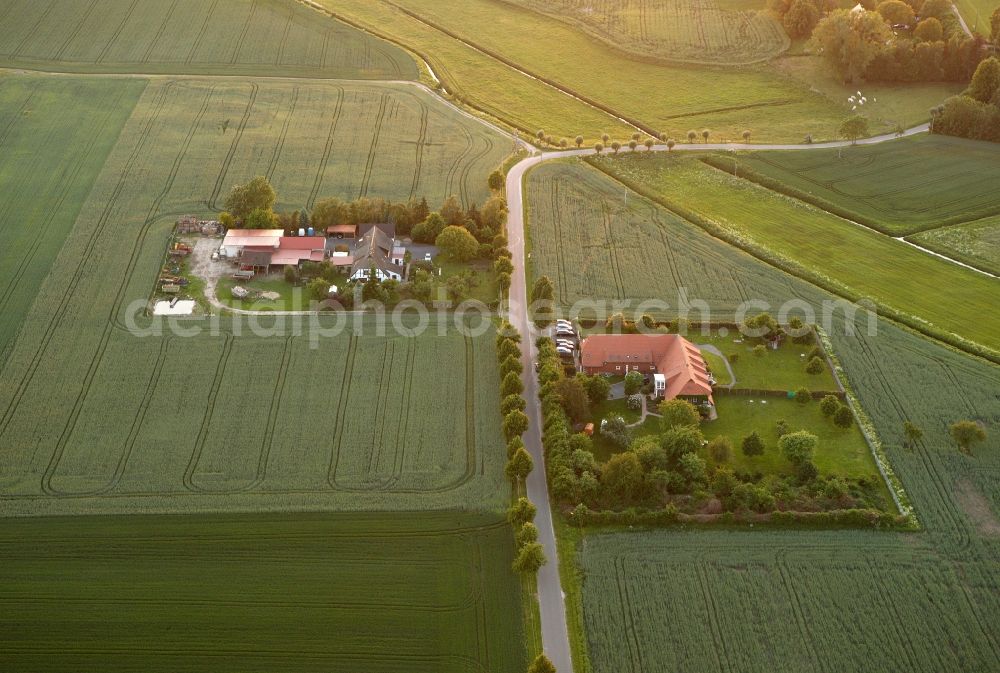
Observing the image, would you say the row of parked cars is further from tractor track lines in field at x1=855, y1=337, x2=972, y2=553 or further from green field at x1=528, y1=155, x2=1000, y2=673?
tractor track lines in field at x1=855, y1=337, x2=972, y2=553

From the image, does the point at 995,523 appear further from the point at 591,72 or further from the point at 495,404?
the point at 591,72

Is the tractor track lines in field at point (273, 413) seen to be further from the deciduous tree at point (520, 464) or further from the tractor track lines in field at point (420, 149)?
the tractor track lines in field at point (420, 149)

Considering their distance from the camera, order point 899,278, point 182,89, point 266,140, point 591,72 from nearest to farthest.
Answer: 1. point 899,278
2. point 266,140
3. point 182,89
4. point 591,72

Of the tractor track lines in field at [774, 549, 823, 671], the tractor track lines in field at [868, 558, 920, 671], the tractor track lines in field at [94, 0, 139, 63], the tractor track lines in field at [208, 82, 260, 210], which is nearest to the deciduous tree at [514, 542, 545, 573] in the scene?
the tractor track lines in field at [774, 549, 823, 671]

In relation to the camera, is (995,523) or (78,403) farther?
(78,403)

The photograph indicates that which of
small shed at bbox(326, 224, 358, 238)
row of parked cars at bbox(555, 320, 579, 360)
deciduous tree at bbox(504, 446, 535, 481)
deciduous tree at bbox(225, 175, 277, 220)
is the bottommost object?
deciduous tree at bbox(504, 446, 535, 481)

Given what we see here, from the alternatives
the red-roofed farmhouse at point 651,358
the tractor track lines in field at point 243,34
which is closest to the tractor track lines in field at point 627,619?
the red-roofed farmhouse at point 651,358

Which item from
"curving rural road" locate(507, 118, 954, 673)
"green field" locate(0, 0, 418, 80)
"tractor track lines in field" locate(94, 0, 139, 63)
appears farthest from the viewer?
"tractor track lines in field" locate(94, 0, 139, 63)

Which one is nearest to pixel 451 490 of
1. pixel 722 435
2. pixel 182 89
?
pixel 722 435
